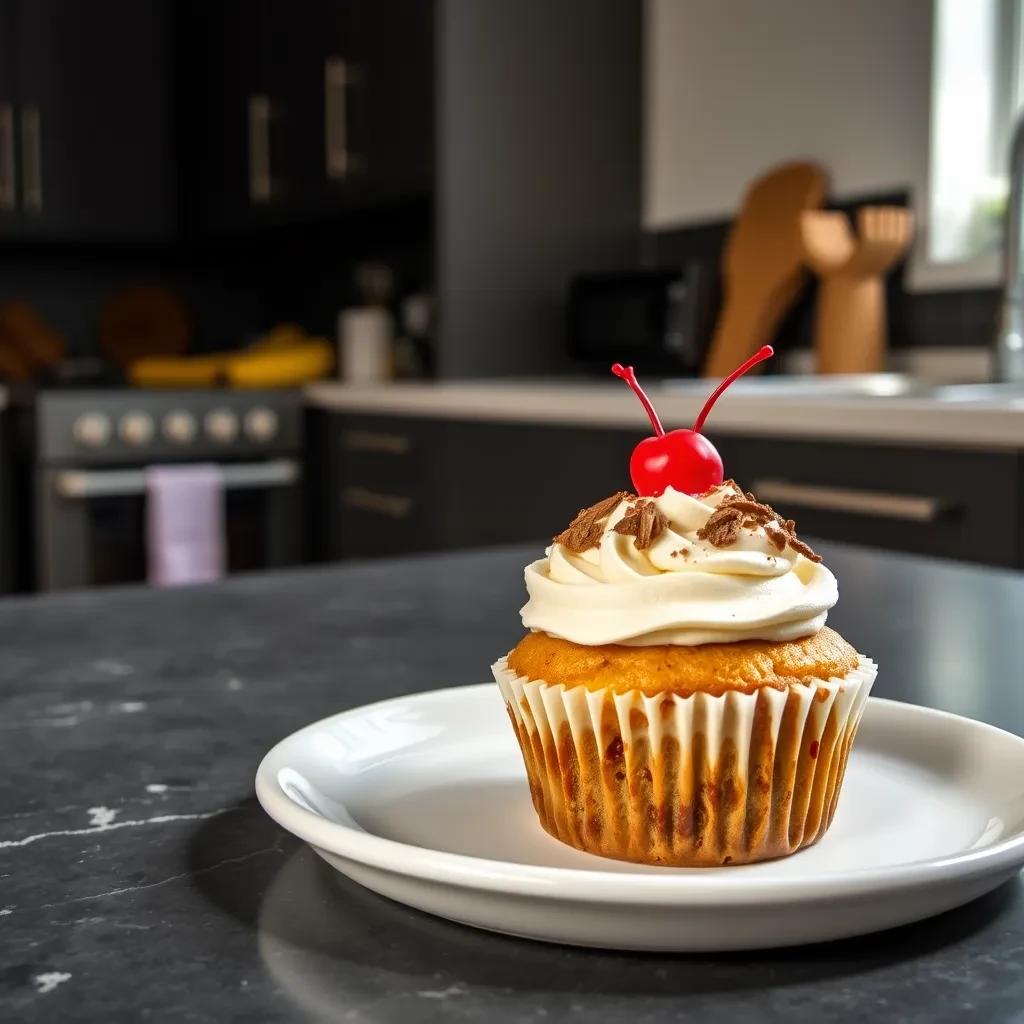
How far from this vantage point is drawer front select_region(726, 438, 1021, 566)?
6.61ft

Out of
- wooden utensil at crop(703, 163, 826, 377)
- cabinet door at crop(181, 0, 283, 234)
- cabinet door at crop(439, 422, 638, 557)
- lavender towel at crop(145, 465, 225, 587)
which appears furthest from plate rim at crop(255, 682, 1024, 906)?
cabinet door at crop(181, 0, 283, 234)

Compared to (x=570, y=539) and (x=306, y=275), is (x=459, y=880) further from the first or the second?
(x=306, y=275)

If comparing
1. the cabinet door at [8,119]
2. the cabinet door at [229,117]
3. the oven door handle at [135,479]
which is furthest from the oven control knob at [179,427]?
the cabinet door at [8,119]

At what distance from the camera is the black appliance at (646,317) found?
328 cm

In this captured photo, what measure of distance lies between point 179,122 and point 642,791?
4.40 metres

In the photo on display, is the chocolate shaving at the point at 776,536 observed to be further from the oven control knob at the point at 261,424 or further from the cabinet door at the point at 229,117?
the cabinet door at the point at 229,117

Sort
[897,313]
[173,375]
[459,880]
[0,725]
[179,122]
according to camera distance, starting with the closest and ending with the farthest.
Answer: [459,880] < [0,725] < [897,313] < [173,375] < [179,122]

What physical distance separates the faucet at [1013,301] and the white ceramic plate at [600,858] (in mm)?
2019

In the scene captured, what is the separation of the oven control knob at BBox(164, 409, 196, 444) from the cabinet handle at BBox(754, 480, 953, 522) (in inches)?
67.0

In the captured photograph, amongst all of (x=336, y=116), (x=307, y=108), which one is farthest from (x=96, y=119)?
(x=336, y=116)

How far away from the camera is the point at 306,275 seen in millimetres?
4883

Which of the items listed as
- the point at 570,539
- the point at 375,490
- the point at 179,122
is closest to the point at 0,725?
the point at 570,539

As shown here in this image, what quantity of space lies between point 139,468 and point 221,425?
9.0 inches

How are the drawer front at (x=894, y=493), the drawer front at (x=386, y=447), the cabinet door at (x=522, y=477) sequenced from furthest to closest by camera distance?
the drawer front at (x=386, y=447) → the cabinet door at (x=522, y=477) → the drawer front at (x=894, y=493)
